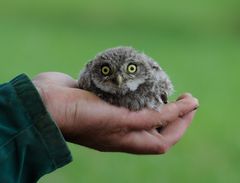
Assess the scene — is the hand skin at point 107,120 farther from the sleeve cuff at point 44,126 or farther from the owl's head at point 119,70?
the sleeve cuff at point 44,126

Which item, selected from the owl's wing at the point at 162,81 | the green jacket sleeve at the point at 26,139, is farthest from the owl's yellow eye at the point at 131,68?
the green jacket sleeve at the point at 26,139

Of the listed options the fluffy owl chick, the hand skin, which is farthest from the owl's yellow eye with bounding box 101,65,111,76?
the hand skin

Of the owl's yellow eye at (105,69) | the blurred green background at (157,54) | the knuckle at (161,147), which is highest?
the owl's yellow eye at (105,69)

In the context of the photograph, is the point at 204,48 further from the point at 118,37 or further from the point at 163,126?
the point at 163,126

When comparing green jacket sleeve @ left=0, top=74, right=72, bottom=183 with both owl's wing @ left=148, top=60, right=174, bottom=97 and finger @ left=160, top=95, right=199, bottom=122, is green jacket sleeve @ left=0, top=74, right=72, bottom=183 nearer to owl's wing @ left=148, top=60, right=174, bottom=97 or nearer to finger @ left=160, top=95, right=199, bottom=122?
finger @ left=160, top=95, right=199, bottom=122

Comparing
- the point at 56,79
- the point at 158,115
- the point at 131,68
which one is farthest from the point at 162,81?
the point at 56,79

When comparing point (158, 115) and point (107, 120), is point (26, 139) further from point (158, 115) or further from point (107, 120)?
point (158, 115)
